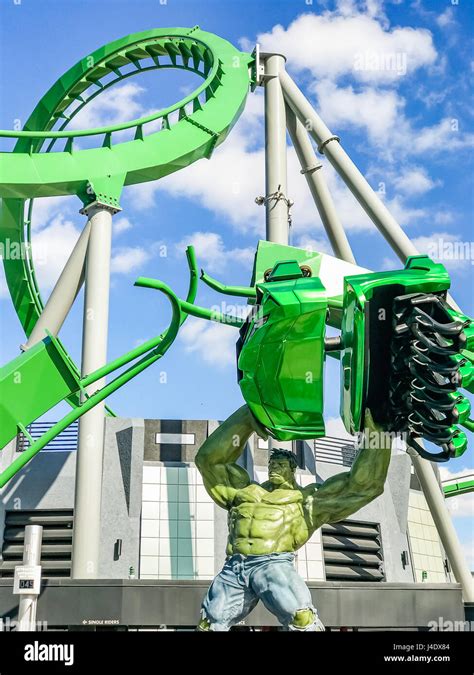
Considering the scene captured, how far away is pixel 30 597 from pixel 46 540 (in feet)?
11.3

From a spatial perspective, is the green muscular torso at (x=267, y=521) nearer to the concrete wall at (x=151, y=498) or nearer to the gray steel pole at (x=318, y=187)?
the concrete wall at (x=151, y=498)

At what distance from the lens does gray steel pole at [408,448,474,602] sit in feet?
50.2

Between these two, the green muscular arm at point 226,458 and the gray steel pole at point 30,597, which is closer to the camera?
the green muscular arm at point 226,458

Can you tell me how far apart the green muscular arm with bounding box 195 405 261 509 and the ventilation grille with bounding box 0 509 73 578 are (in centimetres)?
917

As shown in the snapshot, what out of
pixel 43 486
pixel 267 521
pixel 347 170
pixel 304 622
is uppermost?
pixel 347 170

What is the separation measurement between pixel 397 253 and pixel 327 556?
253 inches

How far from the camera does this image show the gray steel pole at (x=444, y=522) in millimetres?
15312

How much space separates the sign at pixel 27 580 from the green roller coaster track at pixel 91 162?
232cm

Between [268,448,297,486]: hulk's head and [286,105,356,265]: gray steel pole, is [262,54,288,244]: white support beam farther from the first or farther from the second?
[268,448,297,486]: hulk's head

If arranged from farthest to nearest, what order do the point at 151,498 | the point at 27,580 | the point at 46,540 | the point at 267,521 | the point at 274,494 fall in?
the point at 151,498, the point at 46,540, the point at 27,580, the point at 274,494, the point at 267,521

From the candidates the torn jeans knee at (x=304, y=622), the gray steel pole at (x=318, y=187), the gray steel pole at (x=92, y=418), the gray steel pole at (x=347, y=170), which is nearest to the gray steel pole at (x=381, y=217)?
the gray steel pole at (x=347, y=170)

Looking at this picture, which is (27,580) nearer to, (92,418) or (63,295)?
(92,418)

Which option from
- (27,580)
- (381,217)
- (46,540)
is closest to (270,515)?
(27,580)

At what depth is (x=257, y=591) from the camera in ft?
21.2
